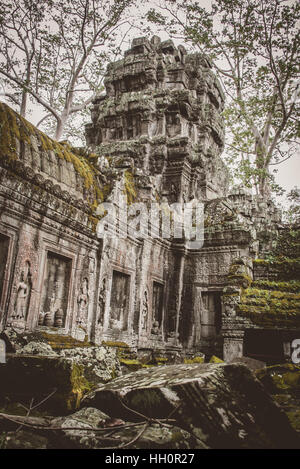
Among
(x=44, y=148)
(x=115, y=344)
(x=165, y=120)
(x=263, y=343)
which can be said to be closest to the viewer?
(x=44, y=148)

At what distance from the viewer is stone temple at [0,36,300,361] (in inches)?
268

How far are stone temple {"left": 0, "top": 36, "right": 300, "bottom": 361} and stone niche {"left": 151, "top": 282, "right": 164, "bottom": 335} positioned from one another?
4 centimetres

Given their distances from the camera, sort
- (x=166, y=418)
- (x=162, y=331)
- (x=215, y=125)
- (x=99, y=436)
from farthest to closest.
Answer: (x=215, y=125), (x=162, y=331), (x=166, y=418), (x=99, y=436)

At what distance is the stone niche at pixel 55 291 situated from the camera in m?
7.18

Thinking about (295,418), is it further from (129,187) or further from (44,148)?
(129,187)

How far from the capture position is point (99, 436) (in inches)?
133

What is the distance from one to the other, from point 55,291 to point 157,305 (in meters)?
4.24

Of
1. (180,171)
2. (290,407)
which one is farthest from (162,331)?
(290,407)

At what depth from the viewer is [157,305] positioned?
11102 mm

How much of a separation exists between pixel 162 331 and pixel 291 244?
478 centimetres

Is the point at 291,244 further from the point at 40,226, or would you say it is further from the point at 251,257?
the point at 40,226

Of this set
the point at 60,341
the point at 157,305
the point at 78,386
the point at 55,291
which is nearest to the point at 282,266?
the point at 157,305

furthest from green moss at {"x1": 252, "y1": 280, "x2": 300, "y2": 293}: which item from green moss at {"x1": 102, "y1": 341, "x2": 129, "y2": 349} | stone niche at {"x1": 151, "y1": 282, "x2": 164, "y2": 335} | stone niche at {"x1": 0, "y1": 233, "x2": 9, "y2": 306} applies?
stone niche at {"x1": 0, "y1": 233, "x2": 9, "y2": 306}
